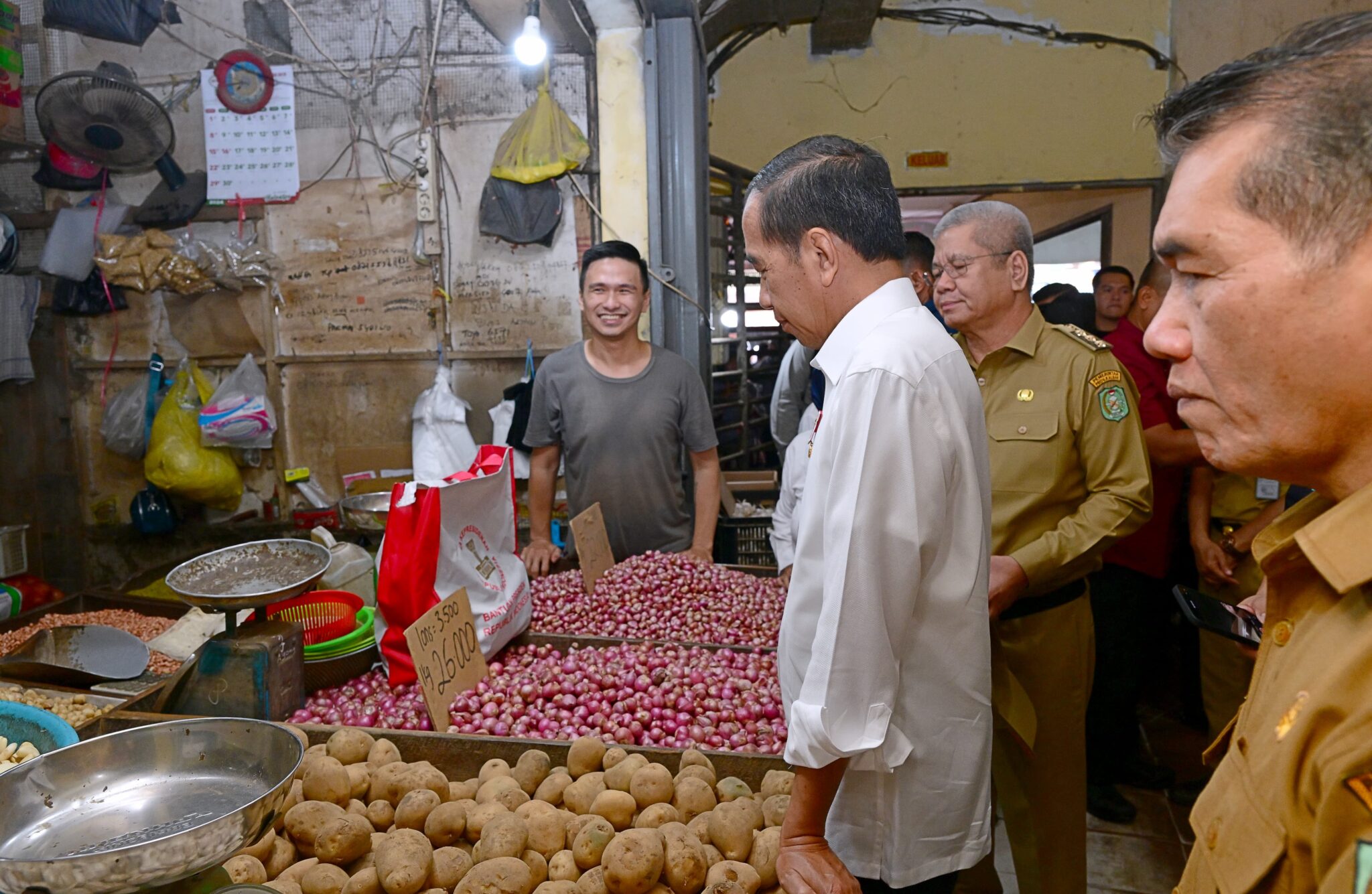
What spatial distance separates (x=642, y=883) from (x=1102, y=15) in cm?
631

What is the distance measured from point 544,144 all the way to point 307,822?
3.33 m

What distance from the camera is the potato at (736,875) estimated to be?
1247mm

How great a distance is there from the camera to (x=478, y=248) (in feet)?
14.2

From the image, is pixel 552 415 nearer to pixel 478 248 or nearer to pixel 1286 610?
pixel 478 248

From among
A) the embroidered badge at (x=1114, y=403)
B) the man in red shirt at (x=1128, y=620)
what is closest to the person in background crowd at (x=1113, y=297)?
the man in red shirt at (x=1128, y=620)

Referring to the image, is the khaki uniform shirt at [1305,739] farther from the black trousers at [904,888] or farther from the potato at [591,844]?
the potato at [591,844]

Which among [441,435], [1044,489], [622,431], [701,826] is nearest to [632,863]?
[701,826]

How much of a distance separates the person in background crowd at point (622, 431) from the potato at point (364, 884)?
162cm

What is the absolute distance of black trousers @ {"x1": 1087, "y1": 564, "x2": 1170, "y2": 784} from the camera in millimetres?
3023

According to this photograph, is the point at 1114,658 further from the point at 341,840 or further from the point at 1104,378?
the point at 341,840

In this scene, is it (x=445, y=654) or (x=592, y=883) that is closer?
(x=592, y=883)

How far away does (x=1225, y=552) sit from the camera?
9.35 ft

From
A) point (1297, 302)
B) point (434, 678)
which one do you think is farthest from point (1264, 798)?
point (434, 678)

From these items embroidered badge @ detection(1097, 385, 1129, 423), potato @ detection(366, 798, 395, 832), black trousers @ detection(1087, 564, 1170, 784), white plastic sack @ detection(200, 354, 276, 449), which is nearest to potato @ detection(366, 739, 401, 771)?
potato @ detection(366, 798, 395, 832)
